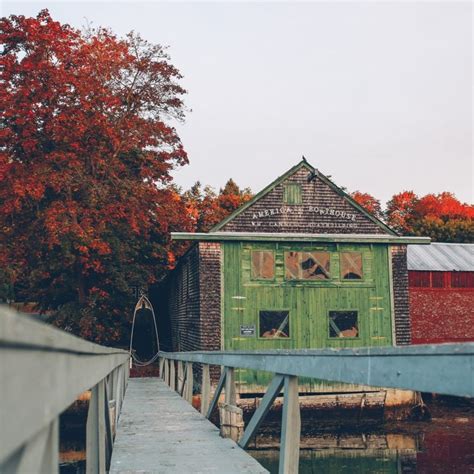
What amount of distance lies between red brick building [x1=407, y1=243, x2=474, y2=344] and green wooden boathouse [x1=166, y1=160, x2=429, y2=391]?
16.3ft

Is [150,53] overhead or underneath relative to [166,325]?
overhead

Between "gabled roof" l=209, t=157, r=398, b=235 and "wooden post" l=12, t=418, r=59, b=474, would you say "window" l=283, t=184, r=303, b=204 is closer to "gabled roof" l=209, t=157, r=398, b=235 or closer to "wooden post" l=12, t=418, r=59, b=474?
"gabled roof" l=209, t=157, r=398, b=235

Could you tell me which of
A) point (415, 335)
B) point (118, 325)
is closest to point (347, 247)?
point (415, 335)

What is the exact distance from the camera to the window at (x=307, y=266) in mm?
22047

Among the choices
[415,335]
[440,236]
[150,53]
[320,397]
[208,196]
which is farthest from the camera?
[208,196]

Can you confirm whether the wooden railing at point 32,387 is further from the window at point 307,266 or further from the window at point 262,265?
the window at point 307,266

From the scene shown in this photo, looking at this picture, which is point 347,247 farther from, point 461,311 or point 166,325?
point 166,325

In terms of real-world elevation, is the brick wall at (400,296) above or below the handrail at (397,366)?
above

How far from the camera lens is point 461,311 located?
28031 mm

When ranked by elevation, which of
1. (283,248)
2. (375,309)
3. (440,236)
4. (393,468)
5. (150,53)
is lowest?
(393,468)

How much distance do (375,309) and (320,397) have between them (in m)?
3.53

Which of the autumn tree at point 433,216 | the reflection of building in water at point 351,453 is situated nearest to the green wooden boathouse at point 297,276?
the reflection of building in water at point 351,453

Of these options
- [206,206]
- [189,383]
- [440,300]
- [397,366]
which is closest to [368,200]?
[206,206]

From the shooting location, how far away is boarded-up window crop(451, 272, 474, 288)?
92.3 feet
